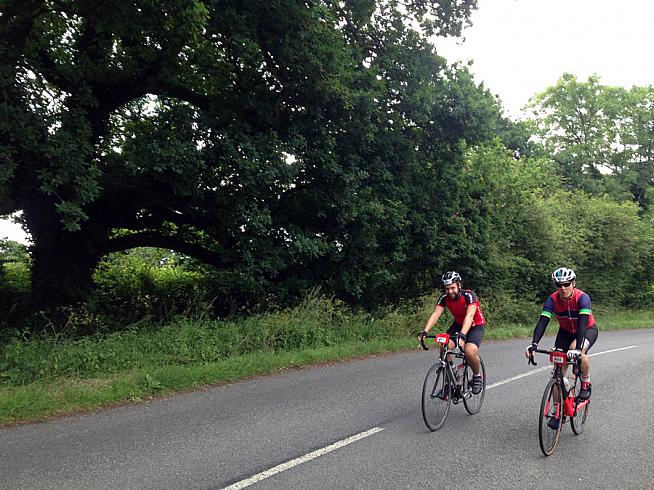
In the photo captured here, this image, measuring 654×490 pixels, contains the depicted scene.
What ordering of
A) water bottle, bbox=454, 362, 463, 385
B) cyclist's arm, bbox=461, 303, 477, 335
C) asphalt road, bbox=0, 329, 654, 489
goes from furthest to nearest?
1. water bottle, bbox=454, 362, 463, 385
2. cyclist's arm, bbox=461, 303, 477, 335
3. asphalt road, bbox=0, 329, 654, 489

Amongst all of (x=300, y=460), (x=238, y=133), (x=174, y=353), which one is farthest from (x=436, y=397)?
(x=238, y=133)

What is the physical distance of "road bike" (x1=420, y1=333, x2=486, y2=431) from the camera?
607 cm

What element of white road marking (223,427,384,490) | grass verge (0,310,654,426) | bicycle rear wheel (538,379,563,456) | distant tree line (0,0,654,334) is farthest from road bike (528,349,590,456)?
distant tree line (0,0,654,334)

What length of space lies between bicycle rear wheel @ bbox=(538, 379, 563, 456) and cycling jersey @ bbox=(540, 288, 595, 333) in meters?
0.98

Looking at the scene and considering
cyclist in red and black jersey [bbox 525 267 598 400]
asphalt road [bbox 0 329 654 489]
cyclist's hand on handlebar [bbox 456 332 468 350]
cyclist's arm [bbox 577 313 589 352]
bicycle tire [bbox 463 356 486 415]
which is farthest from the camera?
bicycle tire [bbox 463 356 486 415]

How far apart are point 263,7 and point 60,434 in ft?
28.7

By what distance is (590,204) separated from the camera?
2706 centimetres

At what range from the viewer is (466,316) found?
6.60 m

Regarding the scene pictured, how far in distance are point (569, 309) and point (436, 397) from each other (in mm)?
1932

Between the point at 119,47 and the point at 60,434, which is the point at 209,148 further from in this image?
the point at 60,434

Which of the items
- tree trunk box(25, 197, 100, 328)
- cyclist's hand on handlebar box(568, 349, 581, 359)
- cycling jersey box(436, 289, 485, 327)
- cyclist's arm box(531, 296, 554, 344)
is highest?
A: tree trunk box(25, 197, 100, 328)

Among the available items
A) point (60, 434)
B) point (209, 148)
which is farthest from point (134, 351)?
point (209, 148)

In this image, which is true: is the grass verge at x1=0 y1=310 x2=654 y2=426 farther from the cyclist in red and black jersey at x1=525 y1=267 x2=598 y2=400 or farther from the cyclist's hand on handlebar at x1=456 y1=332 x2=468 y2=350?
the cyclist in red and black jersey at x1=525 y1=267 x2=598 y2=400

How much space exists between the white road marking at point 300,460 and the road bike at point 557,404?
5.88 ft
